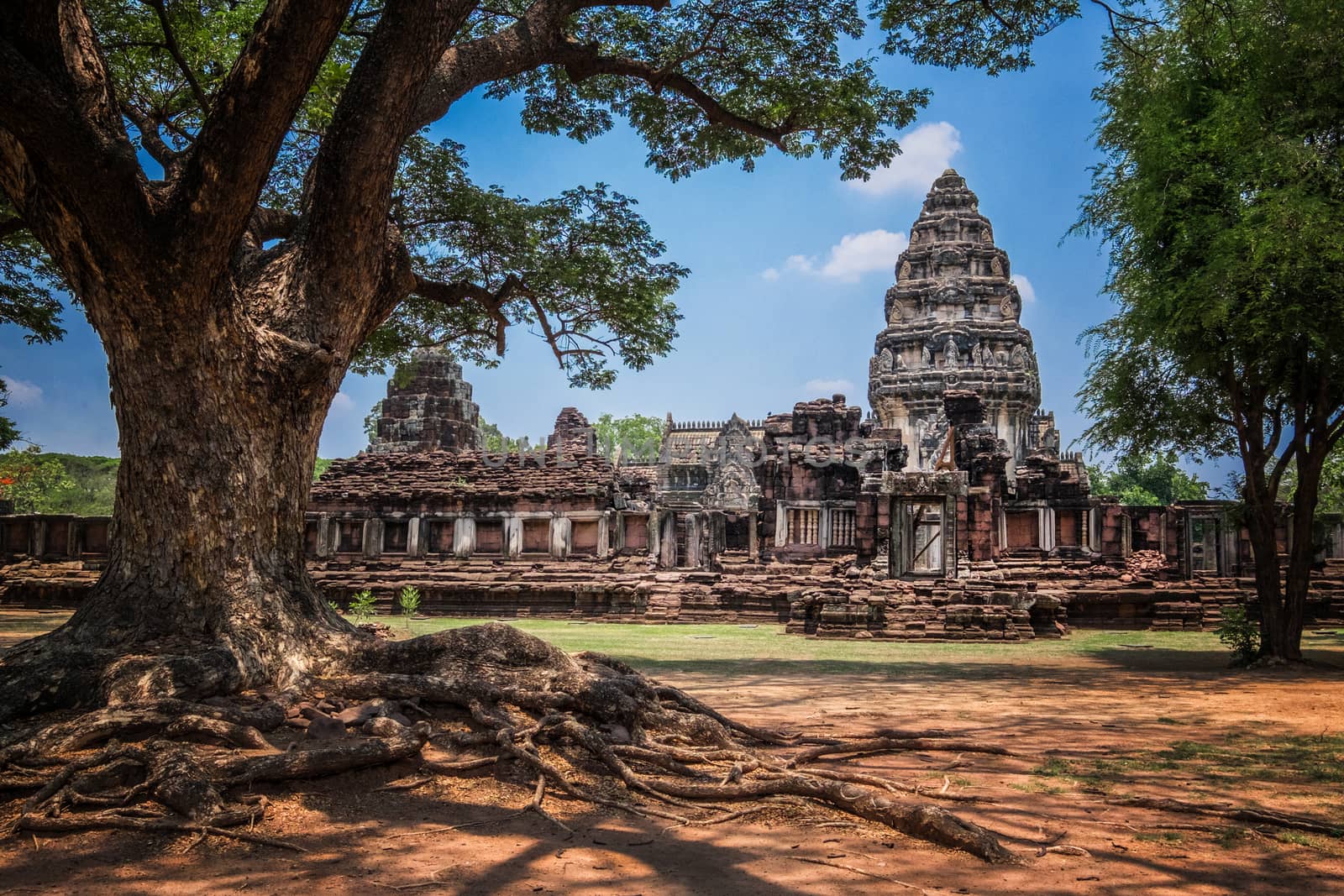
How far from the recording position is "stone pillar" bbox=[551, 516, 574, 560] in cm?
Answer: 2823

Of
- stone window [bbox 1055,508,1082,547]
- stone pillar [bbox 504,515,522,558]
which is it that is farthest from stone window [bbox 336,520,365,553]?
stone window [bbox 1055,508,1082,547]

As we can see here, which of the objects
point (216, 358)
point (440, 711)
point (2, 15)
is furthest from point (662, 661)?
point (2, 15)

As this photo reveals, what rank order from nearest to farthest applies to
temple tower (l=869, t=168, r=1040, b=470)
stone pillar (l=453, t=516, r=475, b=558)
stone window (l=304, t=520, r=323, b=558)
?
stone pillar (l=453, t=516, r=475, b=558), stone window (l=304, t=520, r=323, b=558), temple tower (l=869, t=168, r=1040, b=470)

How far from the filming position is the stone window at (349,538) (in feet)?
98.1

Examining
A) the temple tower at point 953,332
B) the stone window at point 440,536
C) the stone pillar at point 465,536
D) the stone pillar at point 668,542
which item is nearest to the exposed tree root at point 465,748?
the stone pillar at point 668,542

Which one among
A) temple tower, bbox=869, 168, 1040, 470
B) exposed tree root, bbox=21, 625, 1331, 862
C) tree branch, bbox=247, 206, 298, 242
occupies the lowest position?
exposed tree root, bbox=21, 625, 1331, 862

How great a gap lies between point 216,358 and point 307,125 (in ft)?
24.1

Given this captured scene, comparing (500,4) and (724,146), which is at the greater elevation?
(500,4)

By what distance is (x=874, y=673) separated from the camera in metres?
11.1

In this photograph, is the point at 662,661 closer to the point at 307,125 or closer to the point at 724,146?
the point at 724,146

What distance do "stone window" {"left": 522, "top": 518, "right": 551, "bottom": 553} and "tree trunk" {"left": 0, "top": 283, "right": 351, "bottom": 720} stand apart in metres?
22.4

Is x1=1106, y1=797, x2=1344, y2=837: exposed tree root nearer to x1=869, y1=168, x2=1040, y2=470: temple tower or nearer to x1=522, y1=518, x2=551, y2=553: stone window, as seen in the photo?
x1=522, y1=518, x2=551, y2=553: stone window

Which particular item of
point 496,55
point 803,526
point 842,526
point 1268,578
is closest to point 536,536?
point 803,526

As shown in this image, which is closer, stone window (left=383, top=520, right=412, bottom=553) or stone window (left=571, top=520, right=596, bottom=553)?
stone window (left=571, top=520, right=596, bottom=553)
